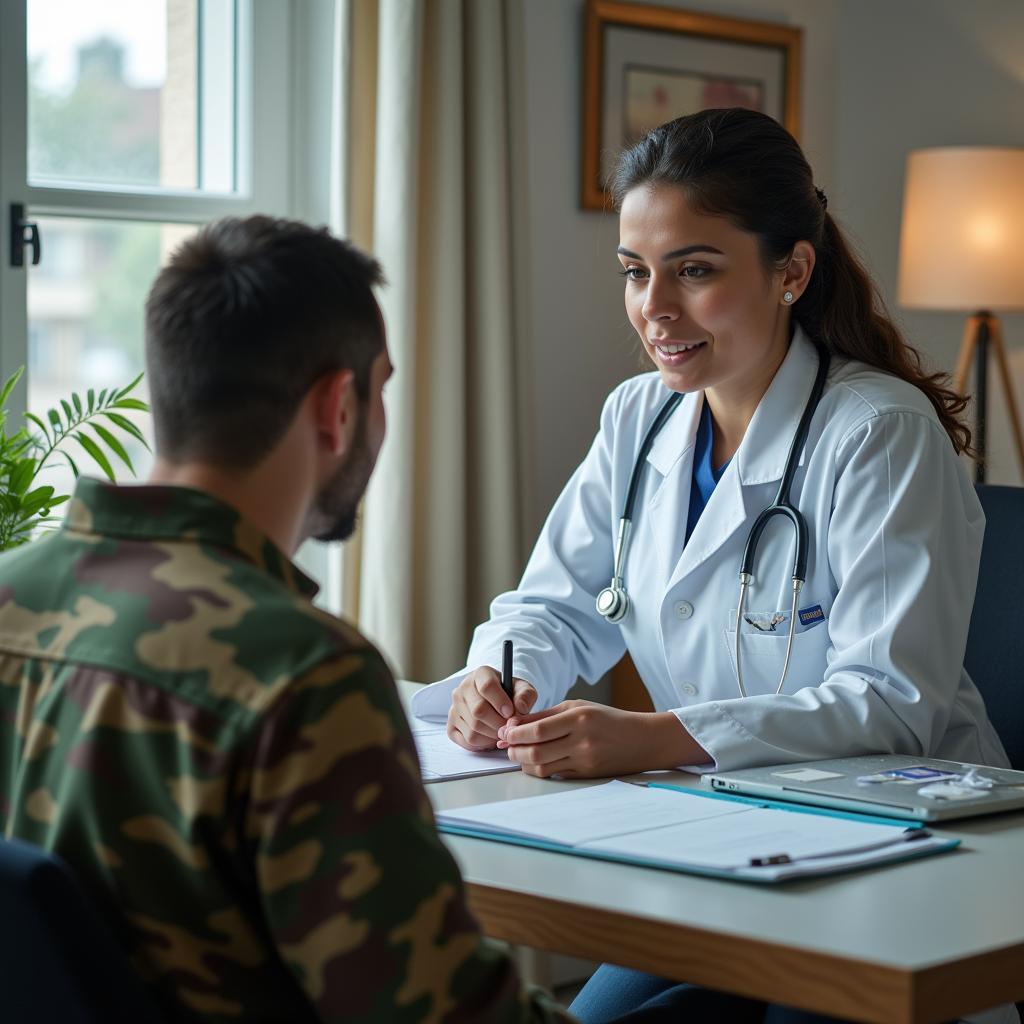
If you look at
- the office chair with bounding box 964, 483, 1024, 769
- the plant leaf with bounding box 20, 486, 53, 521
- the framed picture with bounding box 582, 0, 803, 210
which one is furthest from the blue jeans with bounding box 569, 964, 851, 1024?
the framed picture with bounding box 582, 0, 803, 210

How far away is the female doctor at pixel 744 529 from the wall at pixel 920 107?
67.4 inches

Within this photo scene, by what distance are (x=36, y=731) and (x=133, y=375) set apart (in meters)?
2.05

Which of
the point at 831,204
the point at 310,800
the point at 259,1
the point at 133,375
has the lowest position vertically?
the point at 310,800

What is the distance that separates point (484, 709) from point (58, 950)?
868 mm

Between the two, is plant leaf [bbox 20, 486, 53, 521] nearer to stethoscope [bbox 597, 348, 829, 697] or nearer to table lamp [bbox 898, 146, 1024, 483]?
stethoscope [bbox 597, 348, 829, 697]

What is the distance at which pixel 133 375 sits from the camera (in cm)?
289

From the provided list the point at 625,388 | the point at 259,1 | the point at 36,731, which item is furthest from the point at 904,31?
the point at 36,731

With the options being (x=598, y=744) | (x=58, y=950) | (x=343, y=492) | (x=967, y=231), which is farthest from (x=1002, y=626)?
(x=967, y=231)

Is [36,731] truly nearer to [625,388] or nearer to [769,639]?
[769,639]

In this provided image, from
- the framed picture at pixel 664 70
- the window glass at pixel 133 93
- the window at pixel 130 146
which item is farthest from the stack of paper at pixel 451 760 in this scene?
the framed picture at pixel 664 70

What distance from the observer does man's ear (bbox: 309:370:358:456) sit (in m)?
1.03

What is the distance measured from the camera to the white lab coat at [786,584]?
5.30ft

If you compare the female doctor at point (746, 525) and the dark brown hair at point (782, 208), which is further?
the dark brown hair at point (782, 208)

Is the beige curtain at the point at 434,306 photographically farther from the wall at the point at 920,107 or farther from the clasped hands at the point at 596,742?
the clasped hands at the point at 596,742
